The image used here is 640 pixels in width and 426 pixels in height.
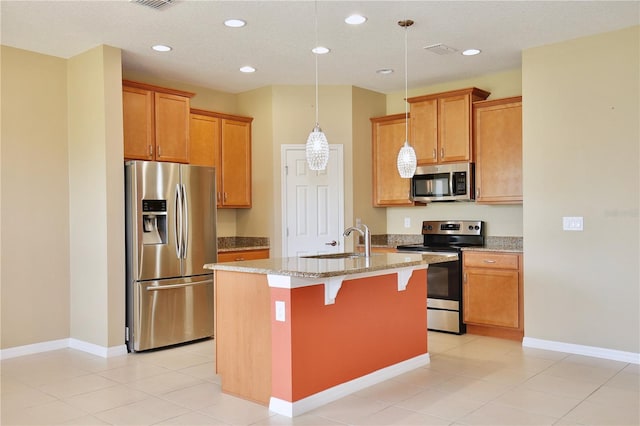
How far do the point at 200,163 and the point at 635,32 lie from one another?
14.0ft

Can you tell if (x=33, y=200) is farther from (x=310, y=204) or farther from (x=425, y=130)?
(x=425, y=130)

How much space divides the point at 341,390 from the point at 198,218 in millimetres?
Answer: 2394

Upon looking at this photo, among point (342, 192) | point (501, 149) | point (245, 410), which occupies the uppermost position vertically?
point (501, 149)

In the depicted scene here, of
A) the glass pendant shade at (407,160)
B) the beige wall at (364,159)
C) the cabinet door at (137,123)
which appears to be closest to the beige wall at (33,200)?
the cabinet door at (137,123)

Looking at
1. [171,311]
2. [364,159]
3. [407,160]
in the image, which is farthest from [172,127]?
[407,160]

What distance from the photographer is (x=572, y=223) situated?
4598 mm

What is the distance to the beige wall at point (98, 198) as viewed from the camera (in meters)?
4.68

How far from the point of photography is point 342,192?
614cm

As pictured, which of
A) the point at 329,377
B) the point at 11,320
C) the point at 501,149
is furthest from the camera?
the point at 501,149

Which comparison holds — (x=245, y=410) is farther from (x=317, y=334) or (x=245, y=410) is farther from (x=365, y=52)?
(x=365, y=52)

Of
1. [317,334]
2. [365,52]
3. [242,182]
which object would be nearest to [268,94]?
[242,182]

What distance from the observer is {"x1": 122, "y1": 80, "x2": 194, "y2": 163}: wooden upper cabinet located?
5.06m

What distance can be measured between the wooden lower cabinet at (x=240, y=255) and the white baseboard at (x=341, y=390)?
2.32 metres

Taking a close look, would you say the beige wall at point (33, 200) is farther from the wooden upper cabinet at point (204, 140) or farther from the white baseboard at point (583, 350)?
the white baseboard at point (583, 350)
